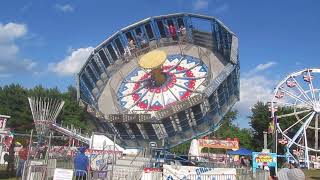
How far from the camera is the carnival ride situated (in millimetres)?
36906

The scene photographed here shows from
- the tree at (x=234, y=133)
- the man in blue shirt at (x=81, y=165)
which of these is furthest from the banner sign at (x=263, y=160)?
the tree at (x=234, y=133)

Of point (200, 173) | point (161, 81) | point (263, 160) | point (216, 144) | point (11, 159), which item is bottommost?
point (200, 173)

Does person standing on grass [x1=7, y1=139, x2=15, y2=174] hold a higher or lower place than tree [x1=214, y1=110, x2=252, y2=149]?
lower

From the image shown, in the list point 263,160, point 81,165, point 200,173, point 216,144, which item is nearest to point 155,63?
point 263,160

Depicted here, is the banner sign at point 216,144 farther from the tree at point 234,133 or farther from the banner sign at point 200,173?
the tree at point 234,133

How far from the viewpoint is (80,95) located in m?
43.7

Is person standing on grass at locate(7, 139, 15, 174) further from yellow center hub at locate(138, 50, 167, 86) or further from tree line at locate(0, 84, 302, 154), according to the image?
tree line at locate(0, 84, 302, 154)

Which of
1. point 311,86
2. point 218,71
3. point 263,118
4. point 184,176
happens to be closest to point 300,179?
point 184,176

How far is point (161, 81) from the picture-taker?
4106cm

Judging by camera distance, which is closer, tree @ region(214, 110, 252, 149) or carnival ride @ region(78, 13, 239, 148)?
carnival ride @ region(78, 13, 239, 148)

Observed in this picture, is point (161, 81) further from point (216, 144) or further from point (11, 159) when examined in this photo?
point (11, 159)

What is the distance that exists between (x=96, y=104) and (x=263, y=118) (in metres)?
43.8

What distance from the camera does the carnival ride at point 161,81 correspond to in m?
36.9

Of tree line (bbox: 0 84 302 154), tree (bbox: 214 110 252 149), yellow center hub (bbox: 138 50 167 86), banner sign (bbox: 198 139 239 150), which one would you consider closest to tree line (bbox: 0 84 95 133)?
tree line (bbox: 0 84 302 154)
